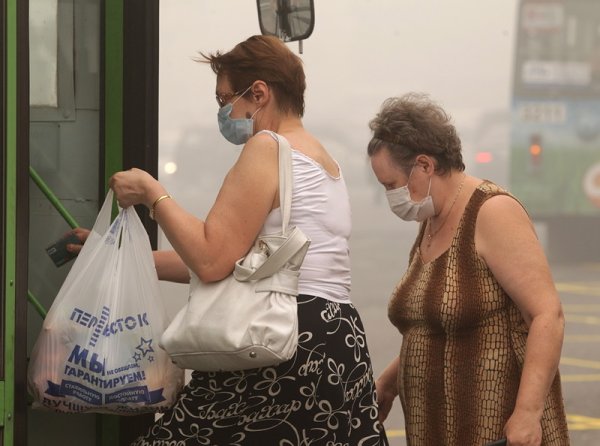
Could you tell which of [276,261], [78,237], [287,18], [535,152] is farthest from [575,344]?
[276,261]

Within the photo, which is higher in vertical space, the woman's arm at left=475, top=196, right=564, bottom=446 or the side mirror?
the side mirror

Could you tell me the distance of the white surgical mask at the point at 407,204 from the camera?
2.44m

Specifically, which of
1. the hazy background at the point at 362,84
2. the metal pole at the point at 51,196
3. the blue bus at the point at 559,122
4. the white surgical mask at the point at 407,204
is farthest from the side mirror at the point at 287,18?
the blue bus at the point at 559,122

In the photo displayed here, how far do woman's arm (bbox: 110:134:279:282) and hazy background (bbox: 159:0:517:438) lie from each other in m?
1.82

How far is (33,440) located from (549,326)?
1279 mm

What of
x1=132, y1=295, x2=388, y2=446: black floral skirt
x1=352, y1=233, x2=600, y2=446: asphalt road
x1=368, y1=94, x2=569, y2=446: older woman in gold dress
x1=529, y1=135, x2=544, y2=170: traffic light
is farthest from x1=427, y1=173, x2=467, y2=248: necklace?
x1=529, y1=135, x2=544, y2=170: traffic light

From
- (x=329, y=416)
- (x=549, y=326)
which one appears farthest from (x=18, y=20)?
(x=549, y=326)

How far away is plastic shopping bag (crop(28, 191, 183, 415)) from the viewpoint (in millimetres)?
→ 2258

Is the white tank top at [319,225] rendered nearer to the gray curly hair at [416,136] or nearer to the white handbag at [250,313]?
the white handbag at [250,313]

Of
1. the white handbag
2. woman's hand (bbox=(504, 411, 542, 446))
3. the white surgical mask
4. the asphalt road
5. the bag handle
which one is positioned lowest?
the asphalt road

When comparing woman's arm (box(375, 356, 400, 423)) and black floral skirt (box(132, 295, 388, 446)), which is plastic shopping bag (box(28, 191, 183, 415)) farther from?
woman's arm (box(375, 356, 400, 423))

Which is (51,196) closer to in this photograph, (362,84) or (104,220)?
(104,220)

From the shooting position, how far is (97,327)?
7.48 ft

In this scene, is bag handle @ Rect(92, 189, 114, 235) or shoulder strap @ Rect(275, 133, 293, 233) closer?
shoulder strap @ Rect(275, 133, 293, 233)
